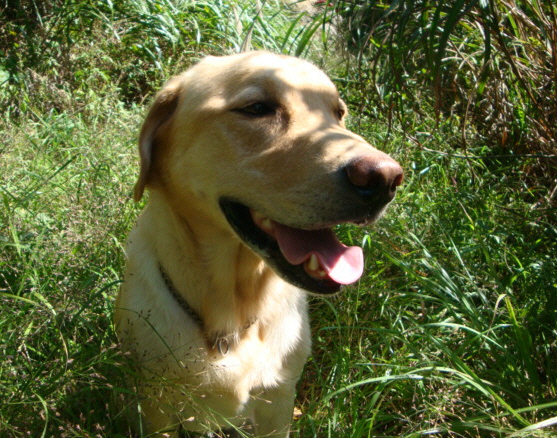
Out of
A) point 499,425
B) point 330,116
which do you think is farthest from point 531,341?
point 330,116

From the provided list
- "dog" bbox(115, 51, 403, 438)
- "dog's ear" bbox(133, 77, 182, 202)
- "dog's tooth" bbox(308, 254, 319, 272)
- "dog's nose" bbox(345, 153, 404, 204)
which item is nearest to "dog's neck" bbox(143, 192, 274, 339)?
"dog" bbox(115, 51, 403, 438)

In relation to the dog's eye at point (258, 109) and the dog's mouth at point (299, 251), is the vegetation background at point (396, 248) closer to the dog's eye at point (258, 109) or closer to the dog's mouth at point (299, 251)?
the dog's mouth at point (299, 251)

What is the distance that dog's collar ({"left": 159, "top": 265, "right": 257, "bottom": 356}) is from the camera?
259 centimetres

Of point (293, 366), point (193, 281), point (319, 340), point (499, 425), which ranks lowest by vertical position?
point (319, 340)

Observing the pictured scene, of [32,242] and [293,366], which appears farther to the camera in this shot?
[32,242]

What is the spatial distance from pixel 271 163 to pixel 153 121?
0.69 m

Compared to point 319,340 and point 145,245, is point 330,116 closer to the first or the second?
point 145,245

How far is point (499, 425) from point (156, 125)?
71.3 inches

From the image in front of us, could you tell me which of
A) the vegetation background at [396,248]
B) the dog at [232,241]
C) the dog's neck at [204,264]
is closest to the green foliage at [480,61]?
the vegetation background at [396,248]

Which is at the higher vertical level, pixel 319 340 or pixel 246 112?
pixel 246 112

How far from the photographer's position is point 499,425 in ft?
7.56

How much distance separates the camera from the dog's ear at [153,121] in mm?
2627

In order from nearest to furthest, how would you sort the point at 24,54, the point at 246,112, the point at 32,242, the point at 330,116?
1. the point at 246,112
2. the point at 330,116
3. the point at 32,242
4. the point at 24,54

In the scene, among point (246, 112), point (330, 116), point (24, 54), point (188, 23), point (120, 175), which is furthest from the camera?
point (188, 23)
